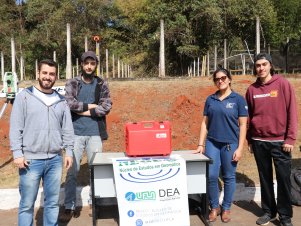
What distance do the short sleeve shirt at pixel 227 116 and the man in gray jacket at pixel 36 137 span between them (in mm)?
1630

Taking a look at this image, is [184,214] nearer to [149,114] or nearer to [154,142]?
[154,142]

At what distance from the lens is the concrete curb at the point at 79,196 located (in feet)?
15.2

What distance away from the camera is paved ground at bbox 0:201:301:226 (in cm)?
416

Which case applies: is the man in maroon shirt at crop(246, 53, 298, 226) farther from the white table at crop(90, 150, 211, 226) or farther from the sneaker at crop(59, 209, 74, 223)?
the sneaker at crop(59, 209, 74, 223)

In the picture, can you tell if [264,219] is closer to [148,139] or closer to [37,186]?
[148,139]

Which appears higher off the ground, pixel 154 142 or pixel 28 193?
pixel 154 142

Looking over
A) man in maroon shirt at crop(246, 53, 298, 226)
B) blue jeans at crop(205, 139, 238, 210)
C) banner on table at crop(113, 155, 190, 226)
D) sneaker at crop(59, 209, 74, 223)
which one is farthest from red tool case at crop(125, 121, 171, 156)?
sneaker at crop(59, 209, 74, 223)

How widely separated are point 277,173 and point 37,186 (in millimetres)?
2438

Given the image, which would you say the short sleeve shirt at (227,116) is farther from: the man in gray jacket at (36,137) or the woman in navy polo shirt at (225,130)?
the man in gray jacket at (36,137)

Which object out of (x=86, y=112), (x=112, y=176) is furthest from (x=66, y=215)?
(x=86, y=112)

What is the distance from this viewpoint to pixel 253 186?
16.5ft

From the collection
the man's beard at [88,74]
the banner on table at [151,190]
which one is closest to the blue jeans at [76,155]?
the banner on table at [151,190]

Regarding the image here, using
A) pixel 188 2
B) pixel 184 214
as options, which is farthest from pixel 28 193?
pixel 188 2

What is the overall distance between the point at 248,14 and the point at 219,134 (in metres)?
19.5
